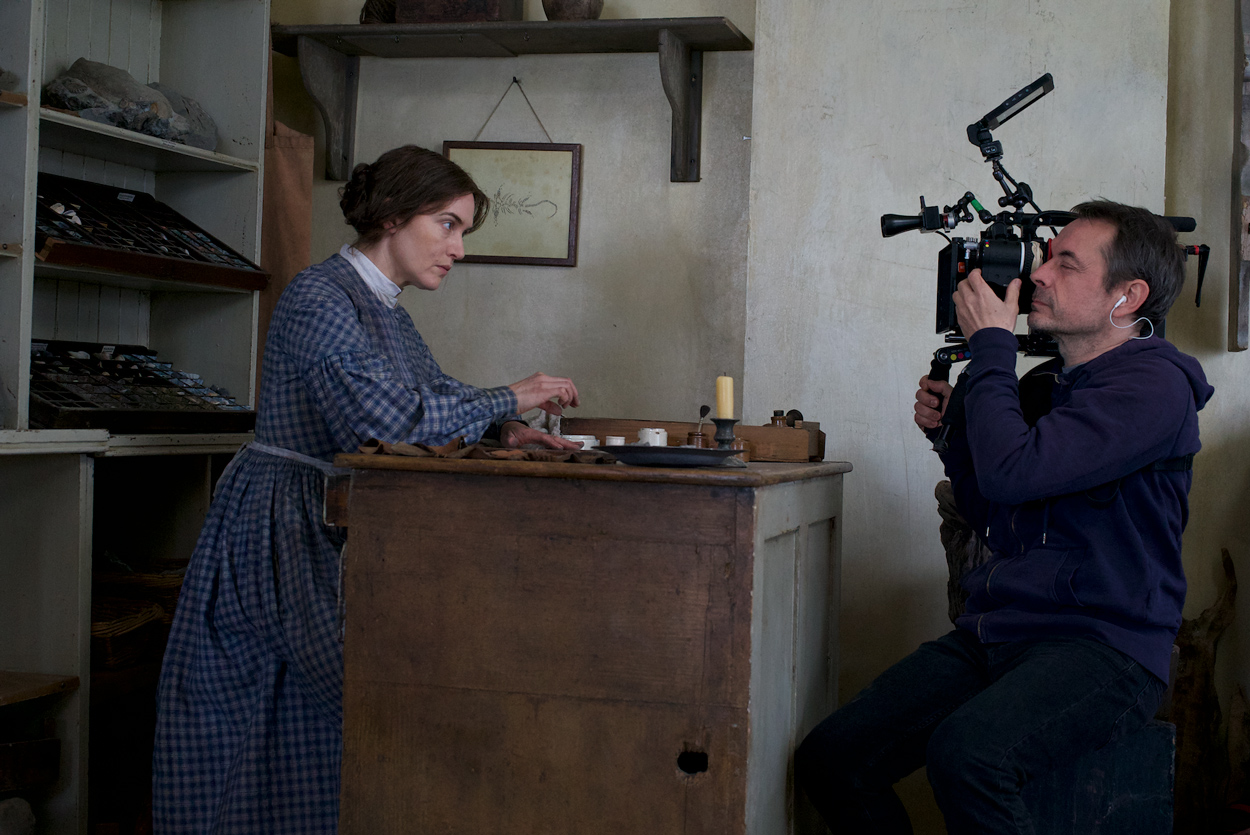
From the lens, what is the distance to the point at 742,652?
5.05ft

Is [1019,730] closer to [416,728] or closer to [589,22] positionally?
[416,728]

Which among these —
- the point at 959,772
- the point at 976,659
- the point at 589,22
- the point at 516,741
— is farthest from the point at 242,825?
the point at 589,22

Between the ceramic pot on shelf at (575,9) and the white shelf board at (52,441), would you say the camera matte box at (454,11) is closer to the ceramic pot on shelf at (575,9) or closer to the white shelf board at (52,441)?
the ceramic pot on shelf at (575,9)

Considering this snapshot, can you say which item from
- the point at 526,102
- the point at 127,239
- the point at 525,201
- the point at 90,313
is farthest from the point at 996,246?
the point at 90,313

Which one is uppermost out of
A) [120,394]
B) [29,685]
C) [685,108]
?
[685,108]

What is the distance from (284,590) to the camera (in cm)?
200

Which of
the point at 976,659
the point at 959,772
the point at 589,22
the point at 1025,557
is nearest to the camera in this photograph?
the point at 959,772

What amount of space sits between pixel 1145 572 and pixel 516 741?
1023 millimetres

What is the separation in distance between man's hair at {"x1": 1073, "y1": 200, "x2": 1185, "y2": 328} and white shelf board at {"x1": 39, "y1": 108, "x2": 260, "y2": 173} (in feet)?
7.35

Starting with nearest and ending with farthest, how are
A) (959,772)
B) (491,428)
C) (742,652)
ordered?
(742,652) → (959,772) → (491,428)

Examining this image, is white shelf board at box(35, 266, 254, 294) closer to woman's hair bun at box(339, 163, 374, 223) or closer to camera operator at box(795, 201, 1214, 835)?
woman's hair bun at box(339, 163, 374, 223)

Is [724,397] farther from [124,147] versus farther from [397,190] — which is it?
[124,147]

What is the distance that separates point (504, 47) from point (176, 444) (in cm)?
146

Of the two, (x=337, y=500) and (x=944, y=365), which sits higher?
(x=944, y=365)
